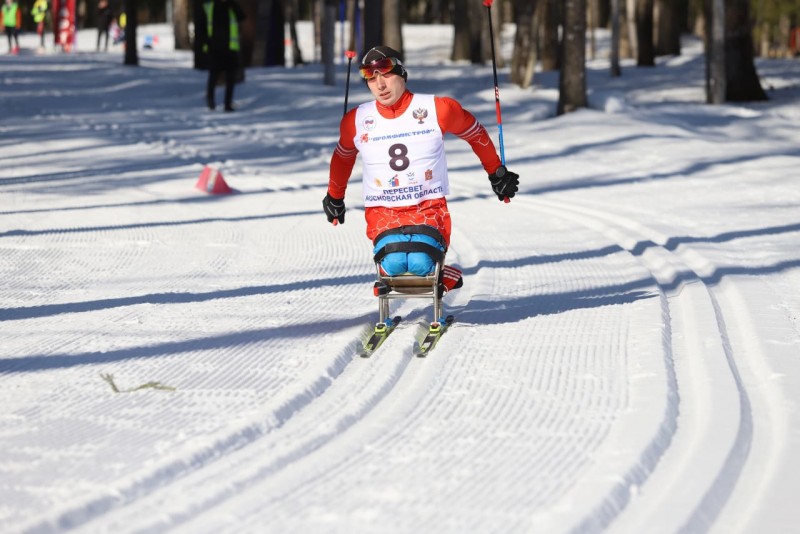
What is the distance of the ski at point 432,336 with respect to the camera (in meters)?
6.35

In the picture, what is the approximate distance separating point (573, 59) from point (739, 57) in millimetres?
4044

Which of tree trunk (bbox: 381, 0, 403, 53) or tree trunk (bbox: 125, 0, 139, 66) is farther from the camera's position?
tree trunk (bbox: 381, 0, 403, 53)

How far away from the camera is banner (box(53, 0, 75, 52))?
4150cm

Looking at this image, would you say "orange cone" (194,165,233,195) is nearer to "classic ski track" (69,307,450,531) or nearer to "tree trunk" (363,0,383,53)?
"classic ski track" (69,307,450,531)

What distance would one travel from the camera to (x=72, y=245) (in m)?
9.82

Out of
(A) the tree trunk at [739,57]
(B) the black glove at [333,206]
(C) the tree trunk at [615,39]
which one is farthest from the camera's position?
(C) the tree trunk at [615,39]

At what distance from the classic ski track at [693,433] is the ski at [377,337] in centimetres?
143

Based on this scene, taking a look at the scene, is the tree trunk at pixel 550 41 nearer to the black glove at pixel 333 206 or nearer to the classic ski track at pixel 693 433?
the classic ski track at pixel 693 433

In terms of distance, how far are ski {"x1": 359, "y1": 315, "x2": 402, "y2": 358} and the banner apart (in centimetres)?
3694

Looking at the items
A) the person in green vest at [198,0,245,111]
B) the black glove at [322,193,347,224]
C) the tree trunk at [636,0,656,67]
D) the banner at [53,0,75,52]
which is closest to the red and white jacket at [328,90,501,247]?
the black glove at [322,193,347,224]

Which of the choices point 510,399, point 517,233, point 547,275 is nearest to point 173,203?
point 517,233

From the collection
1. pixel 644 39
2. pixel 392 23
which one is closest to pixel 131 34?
pixel 392 23

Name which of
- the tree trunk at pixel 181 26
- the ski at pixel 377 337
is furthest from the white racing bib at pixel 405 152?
the tree trunk at pixel 181 26

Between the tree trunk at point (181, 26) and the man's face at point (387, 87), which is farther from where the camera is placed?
the tree trunk at point (181, 26)
